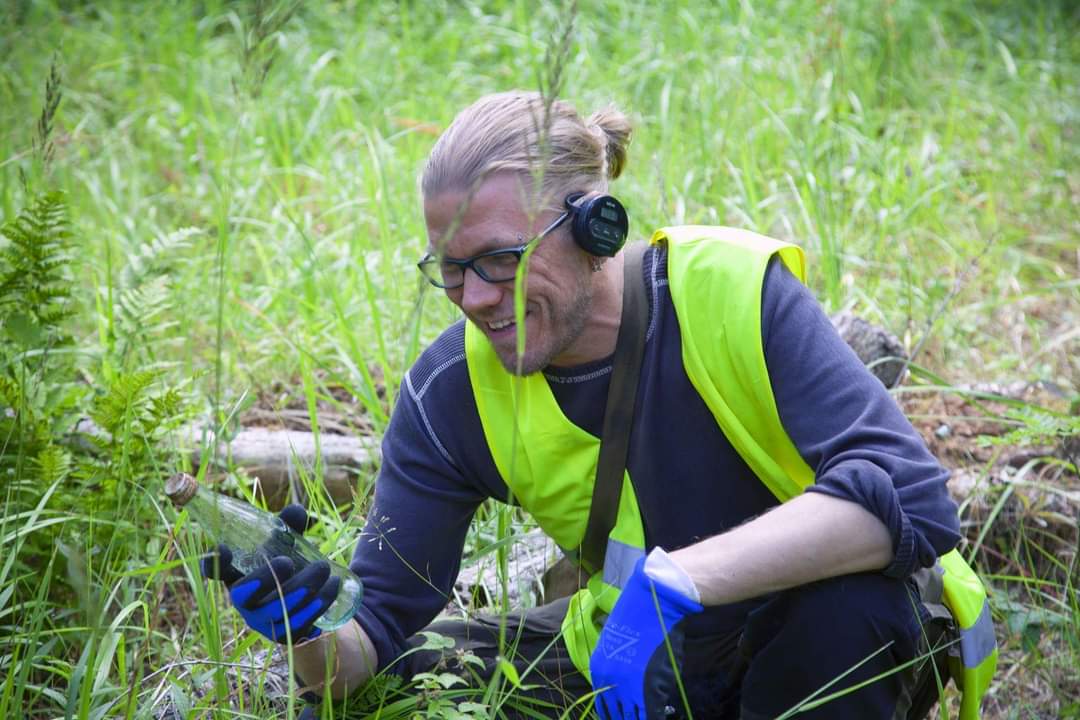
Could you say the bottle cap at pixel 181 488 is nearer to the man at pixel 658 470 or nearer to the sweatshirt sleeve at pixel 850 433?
the man at pixel 658 470

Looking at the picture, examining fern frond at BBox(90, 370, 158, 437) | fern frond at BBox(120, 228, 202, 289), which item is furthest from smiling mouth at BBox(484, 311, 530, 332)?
fern frond at BBox(120, 228, 202, 289)

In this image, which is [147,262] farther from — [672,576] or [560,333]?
[672,576]

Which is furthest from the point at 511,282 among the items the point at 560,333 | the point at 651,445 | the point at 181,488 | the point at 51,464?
the point at 51,464

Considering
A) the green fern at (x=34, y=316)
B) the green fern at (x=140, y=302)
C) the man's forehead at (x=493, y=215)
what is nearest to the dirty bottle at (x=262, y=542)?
the man's forehead at (x=493, y=215)

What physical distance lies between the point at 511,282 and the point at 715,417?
503 mm

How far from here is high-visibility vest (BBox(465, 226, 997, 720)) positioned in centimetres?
224

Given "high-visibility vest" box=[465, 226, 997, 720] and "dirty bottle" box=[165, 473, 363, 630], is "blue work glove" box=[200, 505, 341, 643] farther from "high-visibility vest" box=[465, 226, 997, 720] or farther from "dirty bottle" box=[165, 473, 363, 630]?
"high-visibility vest" box=[465, 226, 997, 720]

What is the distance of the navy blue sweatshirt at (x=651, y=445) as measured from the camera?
215cm

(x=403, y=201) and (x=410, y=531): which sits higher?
(x=403, y=201)

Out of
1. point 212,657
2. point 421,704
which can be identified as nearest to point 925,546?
point 421,704

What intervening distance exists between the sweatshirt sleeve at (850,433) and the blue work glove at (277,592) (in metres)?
0.89

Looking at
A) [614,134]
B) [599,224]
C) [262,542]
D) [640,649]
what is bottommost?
[640,649]

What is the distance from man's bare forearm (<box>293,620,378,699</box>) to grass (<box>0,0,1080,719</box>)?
14 cm

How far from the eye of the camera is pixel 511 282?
221 cm
